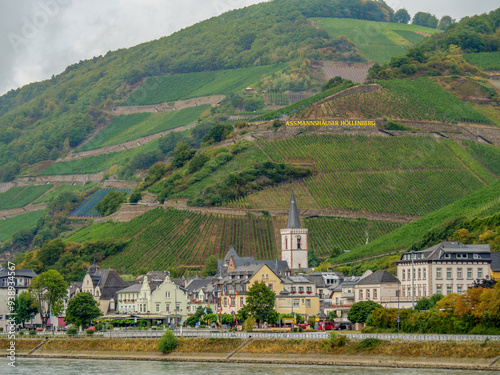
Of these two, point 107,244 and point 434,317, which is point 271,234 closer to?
point 107,244

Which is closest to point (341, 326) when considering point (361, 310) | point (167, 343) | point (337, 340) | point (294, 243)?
point (361, 310)

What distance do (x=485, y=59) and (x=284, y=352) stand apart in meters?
140

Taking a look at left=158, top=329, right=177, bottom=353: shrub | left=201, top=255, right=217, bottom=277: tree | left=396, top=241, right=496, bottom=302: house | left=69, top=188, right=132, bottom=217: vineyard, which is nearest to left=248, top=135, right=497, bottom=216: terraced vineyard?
left=201, top=255, right=217, bottom=277: tree

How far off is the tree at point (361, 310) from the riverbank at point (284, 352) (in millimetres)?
9217

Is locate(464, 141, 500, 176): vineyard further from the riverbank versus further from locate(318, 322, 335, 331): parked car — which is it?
the riverbank

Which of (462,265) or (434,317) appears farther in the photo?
(462,265)

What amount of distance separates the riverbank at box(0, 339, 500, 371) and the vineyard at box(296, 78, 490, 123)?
86.0 m

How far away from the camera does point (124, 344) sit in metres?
69.6

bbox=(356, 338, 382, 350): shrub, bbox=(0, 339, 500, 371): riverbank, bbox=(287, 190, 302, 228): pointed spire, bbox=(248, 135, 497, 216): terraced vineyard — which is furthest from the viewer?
bbox=(248, 135, 497, 216): terraced vineyard

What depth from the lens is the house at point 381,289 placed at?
73375 millimetres

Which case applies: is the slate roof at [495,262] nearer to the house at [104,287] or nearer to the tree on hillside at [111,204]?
the house at [104,287]

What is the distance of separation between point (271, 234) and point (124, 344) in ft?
167

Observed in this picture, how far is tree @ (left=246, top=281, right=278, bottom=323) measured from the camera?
72.2 metres

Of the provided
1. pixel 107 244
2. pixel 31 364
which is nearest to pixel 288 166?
pixel 107 244
